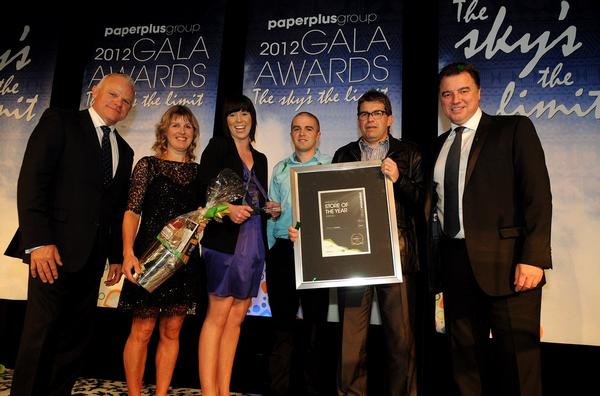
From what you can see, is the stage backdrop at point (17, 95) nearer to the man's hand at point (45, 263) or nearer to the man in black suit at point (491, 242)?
the man's hand at point (45, 263)

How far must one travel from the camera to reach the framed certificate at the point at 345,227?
2.64m

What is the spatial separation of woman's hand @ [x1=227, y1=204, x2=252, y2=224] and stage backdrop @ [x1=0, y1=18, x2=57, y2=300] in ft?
8.59

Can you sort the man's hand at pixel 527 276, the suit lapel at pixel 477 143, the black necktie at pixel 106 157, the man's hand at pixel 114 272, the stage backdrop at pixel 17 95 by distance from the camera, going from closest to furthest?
the man's hand at pixel 527 276
the suit lapel at pixel 477 143
the black necktie at pixel 106 157
the man's hand at pixel 114 272
the stage backdrop at pixel 17 95

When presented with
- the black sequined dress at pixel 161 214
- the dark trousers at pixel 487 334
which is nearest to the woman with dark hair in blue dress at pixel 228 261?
the black sequined dress at pixel 161 214

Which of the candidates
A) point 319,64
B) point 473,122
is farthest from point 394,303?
point 319,64

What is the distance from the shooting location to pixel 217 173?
2.91 meters

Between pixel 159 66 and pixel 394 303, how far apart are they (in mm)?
3048

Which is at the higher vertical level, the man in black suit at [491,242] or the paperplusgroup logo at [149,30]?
the paperplusgroup logo at [149,30]

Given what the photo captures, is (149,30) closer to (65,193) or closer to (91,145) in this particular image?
(91,145)

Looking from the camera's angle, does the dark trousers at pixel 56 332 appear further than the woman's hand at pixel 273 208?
No

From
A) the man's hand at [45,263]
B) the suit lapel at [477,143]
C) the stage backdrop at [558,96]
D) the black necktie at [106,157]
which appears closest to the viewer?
the man's hand at [45,263]

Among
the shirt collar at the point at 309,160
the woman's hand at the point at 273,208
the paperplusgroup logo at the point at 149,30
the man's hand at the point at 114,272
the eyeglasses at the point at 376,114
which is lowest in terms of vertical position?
the man's hand at the point at 114,272

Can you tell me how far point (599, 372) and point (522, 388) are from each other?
4.59ft

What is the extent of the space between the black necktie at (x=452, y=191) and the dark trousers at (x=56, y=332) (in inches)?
78.1
